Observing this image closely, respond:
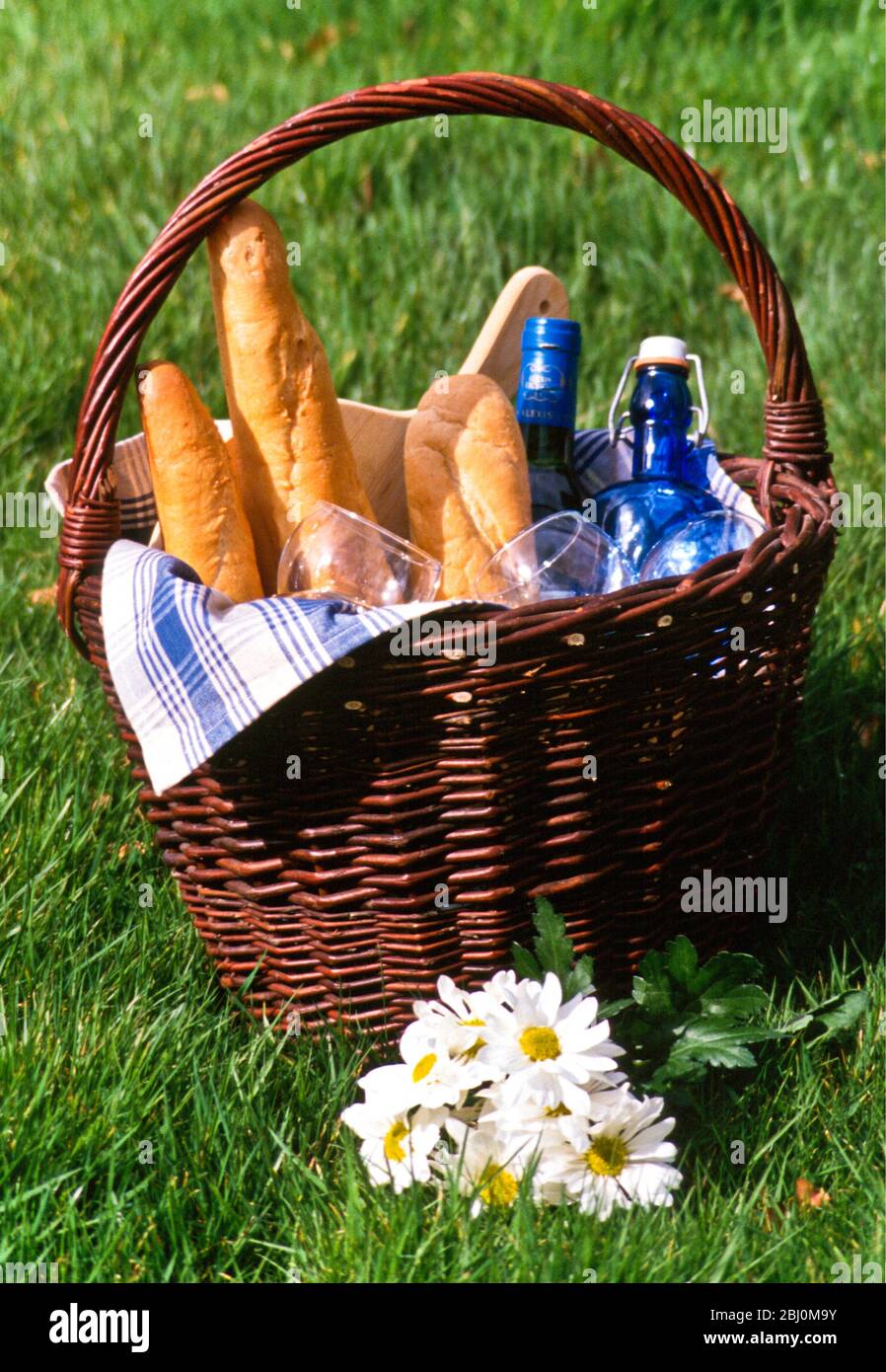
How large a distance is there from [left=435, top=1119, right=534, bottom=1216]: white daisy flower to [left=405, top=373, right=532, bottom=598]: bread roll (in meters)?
0.69

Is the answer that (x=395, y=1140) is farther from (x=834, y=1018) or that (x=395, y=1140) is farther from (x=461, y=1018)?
(x=834, y=1018)

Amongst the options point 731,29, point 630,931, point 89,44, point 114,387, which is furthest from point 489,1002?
point 731,29

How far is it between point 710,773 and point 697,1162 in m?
0.44

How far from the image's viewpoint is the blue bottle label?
1.88 m

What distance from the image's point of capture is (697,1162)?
4.87 ft

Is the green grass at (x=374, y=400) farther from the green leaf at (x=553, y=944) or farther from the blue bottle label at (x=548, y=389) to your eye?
the blue bottle label at (x=548, y=389)

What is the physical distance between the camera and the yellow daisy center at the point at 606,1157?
1390 millimetres

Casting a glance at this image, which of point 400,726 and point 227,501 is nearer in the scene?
point 400,726

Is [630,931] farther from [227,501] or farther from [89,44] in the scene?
[89,44]

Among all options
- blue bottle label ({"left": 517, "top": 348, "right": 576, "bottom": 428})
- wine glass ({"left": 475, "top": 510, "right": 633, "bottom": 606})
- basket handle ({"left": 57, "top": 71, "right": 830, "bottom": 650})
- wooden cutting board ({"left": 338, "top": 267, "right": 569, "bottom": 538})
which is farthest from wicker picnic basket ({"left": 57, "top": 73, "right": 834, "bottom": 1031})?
wooden cutting board ({"left": 338, "top": 267, "right": 569, "bottom": 538})

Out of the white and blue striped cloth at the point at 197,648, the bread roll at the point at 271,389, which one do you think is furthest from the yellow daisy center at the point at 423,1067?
the bread roll at the point at 271,389

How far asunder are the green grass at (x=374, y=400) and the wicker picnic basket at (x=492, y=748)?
175 mm

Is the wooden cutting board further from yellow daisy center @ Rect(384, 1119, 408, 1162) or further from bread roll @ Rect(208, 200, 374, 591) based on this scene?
yellow daisy center @ Rect(384, 1119, 408, 1162)

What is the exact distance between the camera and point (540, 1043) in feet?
4.56
